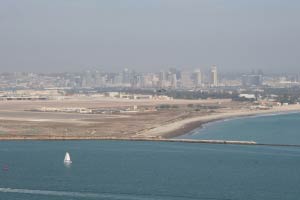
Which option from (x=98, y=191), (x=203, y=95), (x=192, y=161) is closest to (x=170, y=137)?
(x=192, y=161)

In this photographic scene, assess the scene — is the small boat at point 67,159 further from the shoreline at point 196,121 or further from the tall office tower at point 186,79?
the tall office tower at point 186,79

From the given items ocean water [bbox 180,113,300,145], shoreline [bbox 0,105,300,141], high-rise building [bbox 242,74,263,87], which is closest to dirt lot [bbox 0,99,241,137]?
shoreline [bbox 0,105,300,141]

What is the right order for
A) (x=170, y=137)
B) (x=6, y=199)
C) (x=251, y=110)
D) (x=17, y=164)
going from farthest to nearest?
1. (x=251, y=110)
2. (x=170, y=137)
3. (x=17, y=164)
4. (x=6, y=199)

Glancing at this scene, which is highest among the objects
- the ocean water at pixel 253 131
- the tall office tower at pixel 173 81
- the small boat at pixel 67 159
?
the tall office tower at pixel 173 81

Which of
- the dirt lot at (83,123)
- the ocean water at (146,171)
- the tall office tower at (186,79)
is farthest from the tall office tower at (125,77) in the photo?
the ocean water at (146,171)

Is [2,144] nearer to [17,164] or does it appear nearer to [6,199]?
[17,164]

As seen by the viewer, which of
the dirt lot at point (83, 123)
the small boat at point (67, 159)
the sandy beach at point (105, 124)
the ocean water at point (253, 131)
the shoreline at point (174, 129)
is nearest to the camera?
the small boat at point (67, 159)
